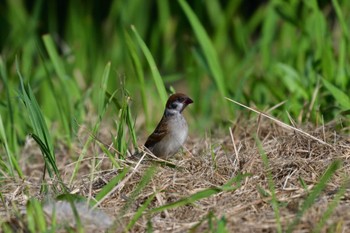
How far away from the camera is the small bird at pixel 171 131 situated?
544 centimetres

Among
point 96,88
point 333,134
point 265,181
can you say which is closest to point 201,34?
point 96,88

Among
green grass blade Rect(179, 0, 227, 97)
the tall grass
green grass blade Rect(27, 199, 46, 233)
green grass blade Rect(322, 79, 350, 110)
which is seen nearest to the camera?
green grass blade Rect(27, 199, 46, 233)

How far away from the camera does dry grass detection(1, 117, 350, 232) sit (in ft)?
13.0

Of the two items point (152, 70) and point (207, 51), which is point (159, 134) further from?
point (207, 51)

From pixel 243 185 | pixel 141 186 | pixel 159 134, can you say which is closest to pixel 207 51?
pixel 159 134

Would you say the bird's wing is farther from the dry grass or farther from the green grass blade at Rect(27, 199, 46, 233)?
the green grass blade at Rect(27, 199, 46, 233)

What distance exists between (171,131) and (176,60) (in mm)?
4406

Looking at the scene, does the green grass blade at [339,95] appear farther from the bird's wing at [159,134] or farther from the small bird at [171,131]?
the bird's wing at [159,134]

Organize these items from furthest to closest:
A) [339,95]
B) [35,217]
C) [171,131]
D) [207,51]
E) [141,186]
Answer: [207,51] → [339,95] → [171,131] → [141,186] → [35,217]

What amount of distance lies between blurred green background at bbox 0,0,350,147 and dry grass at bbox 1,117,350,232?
54 centimetres

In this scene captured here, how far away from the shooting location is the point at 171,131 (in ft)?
18.1

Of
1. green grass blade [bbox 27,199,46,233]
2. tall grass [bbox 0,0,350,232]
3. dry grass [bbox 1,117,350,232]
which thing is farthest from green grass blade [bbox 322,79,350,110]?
green grass blade [bbox 27,199,46,233]

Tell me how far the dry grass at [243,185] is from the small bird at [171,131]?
0.32ft

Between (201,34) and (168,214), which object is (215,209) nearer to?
(168,214)
